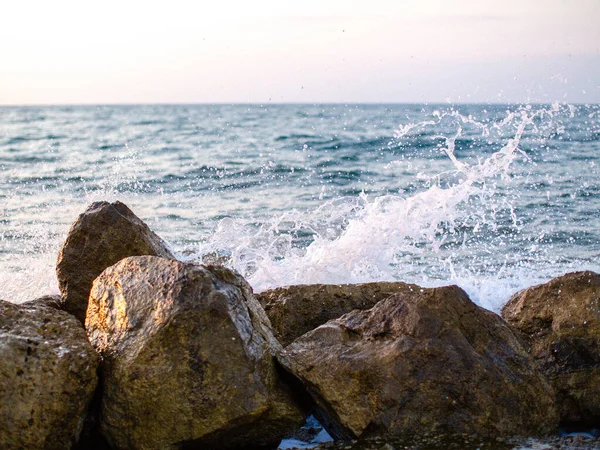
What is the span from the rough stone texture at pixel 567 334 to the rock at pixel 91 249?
219 centimetres

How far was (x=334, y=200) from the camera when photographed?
28.4ft

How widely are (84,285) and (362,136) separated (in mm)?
15534

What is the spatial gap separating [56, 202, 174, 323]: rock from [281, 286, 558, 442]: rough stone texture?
48.2 inches

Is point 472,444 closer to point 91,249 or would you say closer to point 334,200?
point 91,249

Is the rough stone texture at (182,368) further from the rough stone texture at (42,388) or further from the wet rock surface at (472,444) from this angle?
the wet rock surface at (472,444)

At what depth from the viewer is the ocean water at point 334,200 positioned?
589 centimetres

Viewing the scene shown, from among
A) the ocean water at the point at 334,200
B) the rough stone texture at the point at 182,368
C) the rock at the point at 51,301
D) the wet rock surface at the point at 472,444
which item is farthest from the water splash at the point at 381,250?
the rough stone texture at the point at 182,368

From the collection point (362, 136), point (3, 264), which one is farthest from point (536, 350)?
point (362, 136)

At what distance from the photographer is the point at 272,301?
162 inches

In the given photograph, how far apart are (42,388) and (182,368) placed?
0.56 meters

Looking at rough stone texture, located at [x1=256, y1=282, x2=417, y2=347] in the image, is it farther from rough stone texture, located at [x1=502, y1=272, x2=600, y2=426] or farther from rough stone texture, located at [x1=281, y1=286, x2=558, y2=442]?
rough stone texture, located at [x1=502, y1=272, x2=600, y2=426]

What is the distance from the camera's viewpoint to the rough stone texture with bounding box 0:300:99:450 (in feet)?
9.25

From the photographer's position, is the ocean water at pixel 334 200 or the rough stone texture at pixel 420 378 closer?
the rough stone texture at pixel 420 378

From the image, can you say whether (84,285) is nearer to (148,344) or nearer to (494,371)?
(148,344)
